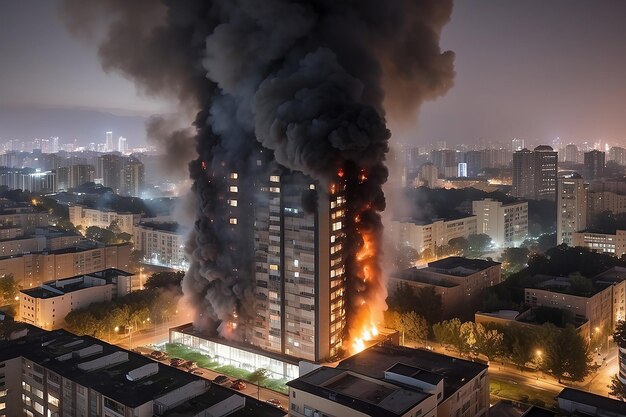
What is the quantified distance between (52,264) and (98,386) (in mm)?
18355

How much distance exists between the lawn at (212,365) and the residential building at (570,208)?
29.2m

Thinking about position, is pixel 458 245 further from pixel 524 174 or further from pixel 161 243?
pixel 524 174

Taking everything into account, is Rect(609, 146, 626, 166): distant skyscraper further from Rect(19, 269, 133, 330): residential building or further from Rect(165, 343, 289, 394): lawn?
Rect(165, 343, 289, 394): lawn

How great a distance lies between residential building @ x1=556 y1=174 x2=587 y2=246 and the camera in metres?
39.7

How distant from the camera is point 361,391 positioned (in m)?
12.2

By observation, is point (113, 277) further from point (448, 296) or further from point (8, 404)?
point (448, 296)

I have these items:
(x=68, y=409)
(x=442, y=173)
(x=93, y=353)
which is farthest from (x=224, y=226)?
(x=442, y=173)

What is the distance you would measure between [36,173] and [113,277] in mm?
45575

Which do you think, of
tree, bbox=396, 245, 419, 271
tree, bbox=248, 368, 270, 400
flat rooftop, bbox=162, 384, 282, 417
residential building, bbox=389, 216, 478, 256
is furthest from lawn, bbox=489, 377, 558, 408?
residential building, bbox=389, 216, 478, 256

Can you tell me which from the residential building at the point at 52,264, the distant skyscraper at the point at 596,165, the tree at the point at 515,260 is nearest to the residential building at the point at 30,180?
the residential building at the point at 52,264

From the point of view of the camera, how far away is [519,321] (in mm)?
19422

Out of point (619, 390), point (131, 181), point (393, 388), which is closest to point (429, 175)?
point (131, 181)

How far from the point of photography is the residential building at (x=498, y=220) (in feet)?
139

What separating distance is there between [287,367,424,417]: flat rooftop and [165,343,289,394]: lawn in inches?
136
